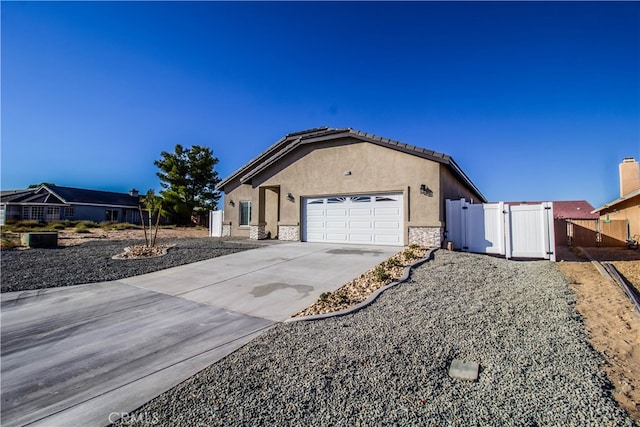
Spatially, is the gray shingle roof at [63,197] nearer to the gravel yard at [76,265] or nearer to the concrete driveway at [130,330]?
the gravel yard at [76,265]

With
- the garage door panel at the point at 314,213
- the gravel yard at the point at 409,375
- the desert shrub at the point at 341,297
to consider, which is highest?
the garage door panel at the point at 314,213

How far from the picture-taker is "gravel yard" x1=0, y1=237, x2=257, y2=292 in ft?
24.2

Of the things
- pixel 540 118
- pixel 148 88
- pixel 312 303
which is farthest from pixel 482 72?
pixel 148 88

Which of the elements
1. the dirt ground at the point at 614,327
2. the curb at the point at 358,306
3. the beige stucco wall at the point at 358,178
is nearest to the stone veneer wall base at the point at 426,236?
the beige stucco wall at the point at 358,178

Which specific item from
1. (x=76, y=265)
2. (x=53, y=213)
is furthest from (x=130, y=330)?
(x=53, y=213)

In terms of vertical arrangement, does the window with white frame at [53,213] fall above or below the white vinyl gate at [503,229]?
above

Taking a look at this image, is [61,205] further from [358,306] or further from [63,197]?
[358,306]

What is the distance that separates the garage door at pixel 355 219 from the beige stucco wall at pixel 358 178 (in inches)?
14.5

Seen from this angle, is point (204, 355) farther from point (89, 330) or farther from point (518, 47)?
point (518, 47)

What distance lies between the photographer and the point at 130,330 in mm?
4535

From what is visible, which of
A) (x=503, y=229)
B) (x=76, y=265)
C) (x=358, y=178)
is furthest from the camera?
(x=358, y=178)

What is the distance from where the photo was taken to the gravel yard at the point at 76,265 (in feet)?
24.2

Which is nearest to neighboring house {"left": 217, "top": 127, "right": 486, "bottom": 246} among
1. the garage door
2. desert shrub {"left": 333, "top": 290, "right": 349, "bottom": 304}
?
the garage door

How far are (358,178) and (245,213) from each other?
8.95m
